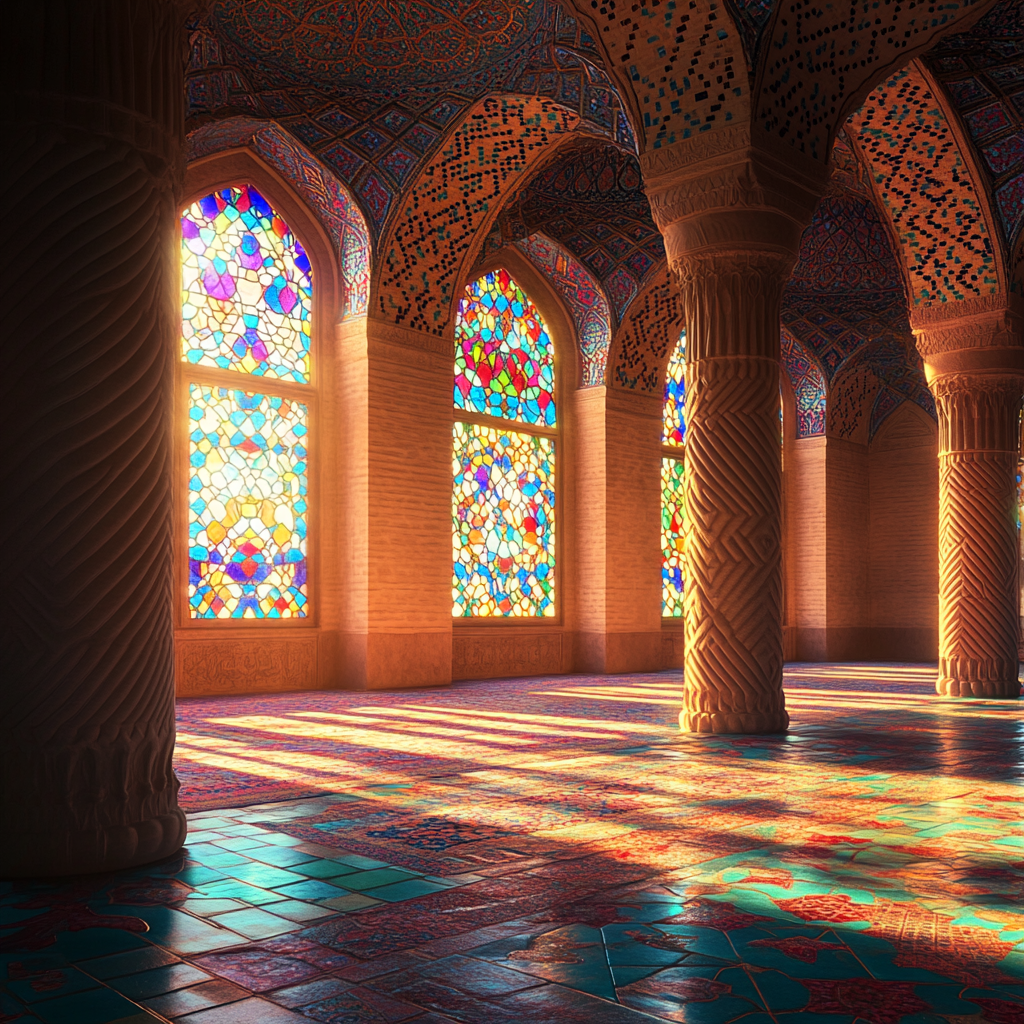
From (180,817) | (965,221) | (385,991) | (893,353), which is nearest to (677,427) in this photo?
(893,353)

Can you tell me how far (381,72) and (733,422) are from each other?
6.10 m

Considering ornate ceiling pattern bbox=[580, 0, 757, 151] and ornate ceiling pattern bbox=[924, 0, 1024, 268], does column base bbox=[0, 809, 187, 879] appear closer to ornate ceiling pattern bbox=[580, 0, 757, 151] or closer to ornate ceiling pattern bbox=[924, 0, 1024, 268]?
ornate ceiling pattern bbox=[580, 0, 757, 151]

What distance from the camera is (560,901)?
10.3 feet

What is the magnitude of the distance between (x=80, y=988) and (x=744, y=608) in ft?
17.8

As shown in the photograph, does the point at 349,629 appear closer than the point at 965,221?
No

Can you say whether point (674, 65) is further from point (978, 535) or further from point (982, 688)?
point (982, 688)

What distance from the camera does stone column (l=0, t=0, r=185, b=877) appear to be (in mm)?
3395

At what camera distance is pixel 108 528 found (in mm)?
3520

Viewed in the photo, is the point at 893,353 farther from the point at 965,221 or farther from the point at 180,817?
the point at 180,817

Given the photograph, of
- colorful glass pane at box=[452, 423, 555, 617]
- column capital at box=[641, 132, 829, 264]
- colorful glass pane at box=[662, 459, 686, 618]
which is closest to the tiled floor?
column capital at box=[641, 132, 829, 264]

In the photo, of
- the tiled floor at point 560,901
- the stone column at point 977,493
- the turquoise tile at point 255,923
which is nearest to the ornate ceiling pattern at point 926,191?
the stone column at point 977,493

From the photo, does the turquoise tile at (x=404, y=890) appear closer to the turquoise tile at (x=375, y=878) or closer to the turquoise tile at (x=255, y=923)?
the turquoise tile at (x=375, y=878)

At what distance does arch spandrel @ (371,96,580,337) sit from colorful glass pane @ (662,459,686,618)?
5.55 meters

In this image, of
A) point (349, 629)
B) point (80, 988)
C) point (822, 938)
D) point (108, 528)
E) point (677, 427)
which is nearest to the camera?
point (80, 988)
